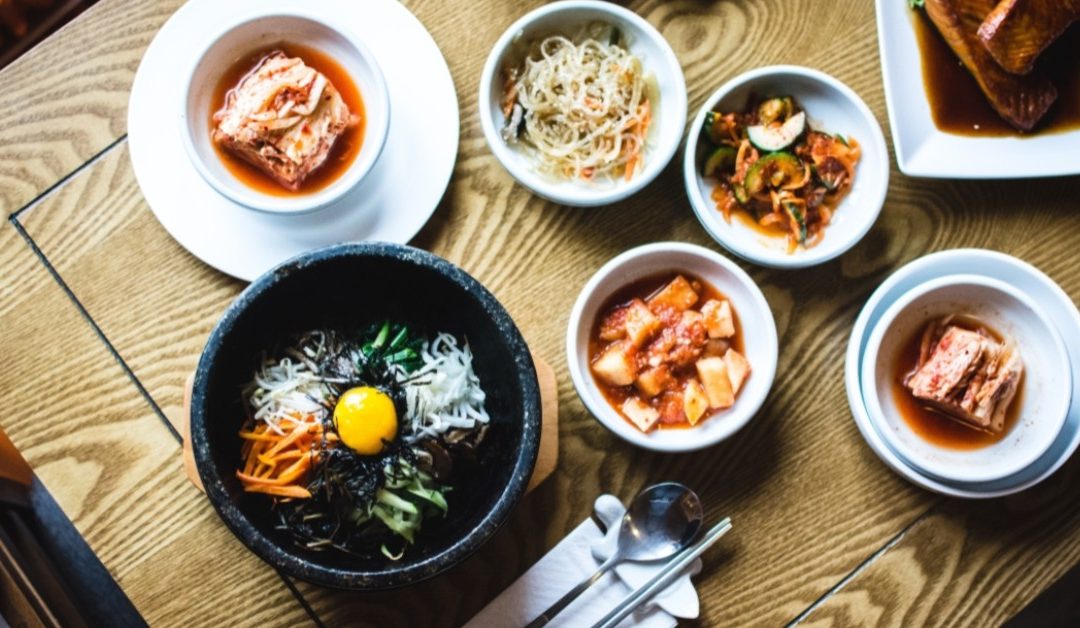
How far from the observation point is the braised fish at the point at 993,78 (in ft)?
6.56

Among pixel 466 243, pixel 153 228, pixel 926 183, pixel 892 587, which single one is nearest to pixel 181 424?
pixel 153 228

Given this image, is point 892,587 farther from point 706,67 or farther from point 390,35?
point 390,35

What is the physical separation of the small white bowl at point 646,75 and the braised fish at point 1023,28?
0.71 metres

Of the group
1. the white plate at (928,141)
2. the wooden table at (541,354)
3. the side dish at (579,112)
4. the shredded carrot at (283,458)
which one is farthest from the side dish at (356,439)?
the white plate at (928,141)

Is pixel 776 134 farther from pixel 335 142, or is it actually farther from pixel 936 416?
pixel 335 142

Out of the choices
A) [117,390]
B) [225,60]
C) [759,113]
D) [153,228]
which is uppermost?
[225,60]

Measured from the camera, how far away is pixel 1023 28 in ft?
6.47

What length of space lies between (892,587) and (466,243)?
1185mm

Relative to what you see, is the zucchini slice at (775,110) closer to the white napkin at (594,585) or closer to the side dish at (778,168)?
the side dish at (778,168)

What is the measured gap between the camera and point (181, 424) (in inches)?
72.8

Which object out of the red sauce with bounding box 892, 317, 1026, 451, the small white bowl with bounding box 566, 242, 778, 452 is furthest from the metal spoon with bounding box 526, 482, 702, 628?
the red sauce with bounding box 892, 317, 1026, 451

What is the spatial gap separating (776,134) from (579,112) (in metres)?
0.42

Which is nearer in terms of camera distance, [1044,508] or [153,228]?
[153,228]

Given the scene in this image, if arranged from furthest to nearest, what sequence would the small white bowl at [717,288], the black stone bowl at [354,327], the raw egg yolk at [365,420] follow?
the small white bowl at [717,288] → the raw egg yolk at [365,420] → the black stone bowl at [354,327]
